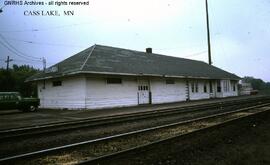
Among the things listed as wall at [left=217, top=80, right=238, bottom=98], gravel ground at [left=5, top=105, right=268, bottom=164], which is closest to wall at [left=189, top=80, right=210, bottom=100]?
wall at [left=217, top=80, right=238, bottom=98]

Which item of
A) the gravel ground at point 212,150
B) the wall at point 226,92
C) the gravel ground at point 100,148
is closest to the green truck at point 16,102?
the gravel ground at point 100,148

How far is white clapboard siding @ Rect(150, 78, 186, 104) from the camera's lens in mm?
28516

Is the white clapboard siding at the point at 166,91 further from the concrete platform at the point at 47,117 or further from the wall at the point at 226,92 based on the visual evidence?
the wall at the point at 226,92

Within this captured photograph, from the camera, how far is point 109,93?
77.3 ft

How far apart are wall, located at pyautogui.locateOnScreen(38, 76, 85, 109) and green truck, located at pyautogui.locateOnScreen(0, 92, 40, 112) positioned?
214 centimetres

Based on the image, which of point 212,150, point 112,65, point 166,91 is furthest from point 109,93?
point 212,150

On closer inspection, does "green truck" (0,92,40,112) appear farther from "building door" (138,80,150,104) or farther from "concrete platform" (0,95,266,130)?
"building door" (138,80,150,104)

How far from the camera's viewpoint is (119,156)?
20.9 ft

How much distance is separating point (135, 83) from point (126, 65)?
194cm

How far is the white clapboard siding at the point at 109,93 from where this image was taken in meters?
22.3

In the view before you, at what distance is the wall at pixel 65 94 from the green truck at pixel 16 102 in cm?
214

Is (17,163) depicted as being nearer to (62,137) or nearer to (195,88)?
(62,137)

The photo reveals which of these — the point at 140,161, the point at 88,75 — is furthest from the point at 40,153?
the point at 88,75

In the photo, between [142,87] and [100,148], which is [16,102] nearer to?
[142,87]
